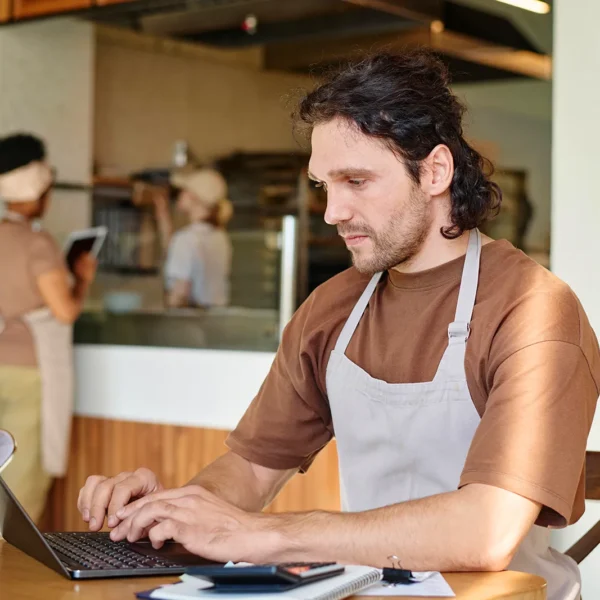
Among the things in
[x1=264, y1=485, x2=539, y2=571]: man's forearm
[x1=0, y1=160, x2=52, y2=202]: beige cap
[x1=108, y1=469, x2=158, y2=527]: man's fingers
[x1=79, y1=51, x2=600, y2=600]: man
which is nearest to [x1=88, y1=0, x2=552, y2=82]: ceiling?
[x1=0, y1=160, x2=52, y2=202]: beige cap

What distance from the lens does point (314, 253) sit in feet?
18.6

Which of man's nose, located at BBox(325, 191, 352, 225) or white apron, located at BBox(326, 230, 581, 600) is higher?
man's nose, located at BBox(325, 191, 352, 225)

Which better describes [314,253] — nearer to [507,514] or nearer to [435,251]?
[435,251]

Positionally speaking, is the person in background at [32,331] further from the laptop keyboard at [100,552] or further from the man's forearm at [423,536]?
the man's forearm at [423,536]

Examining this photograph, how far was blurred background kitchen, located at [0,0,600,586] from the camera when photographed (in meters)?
3.26

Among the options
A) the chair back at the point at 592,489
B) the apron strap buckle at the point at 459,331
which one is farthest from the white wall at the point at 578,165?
the apron strap buckle at the point at 459,331

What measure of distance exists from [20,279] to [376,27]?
1.97 meters

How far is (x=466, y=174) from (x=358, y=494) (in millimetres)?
539

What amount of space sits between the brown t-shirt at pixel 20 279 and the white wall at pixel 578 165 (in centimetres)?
171

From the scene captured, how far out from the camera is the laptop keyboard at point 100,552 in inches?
51.0

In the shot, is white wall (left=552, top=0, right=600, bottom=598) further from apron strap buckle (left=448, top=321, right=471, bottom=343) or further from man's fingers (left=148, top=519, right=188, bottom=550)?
man's fingers (left=148, top=519, right=188, bottom=550)

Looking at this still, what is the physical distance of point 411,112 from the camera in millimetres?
1662

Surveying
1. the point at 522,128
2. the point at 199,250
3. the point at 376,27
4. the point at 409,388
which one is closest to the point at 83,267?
the point at 199,250

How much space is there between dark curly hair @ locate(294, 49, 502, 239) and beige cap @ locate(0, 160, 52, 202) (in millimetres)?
2024
